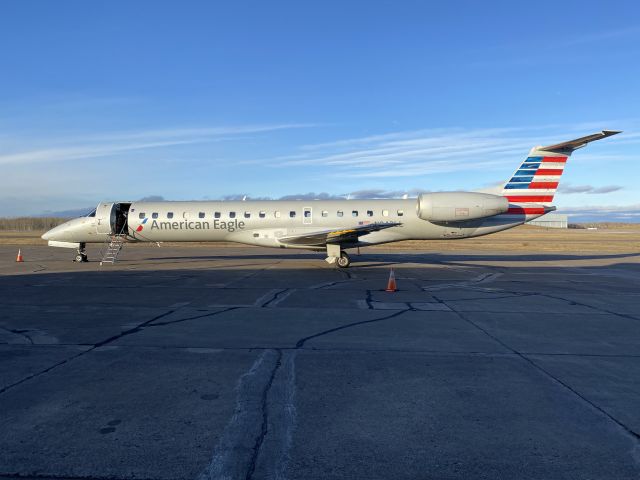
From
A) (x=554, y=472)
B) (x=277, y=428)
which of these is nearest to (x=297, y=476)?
(x=277, y=428)

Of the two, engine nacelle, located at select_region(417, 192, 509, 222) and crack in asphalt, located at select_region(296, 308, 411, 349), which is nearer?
crack in asphalt, located at select_region(296, 308, 411, 349)

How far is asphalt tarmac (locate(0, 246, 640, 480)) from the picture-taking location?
3514 mm

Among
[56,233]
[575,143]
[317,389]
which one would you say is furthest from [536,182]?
[56,233]

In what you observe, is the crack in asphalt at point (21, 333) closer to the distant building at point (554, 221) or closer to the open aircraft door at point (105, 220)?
the open aircraft door at point (105, 220)

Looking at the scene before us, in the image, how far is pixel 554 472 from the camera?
3.38 m

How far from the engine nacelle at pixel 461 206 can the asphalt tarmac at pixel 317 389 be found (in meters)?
8.68

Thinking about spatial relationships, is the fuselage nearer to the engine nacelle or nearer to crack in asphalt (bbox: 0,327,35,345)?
the engine nacelle

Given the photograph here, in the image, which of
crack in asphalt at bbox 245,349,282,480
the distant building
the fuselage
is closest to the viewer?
crack in asphalt at bbox 245,349,282,480

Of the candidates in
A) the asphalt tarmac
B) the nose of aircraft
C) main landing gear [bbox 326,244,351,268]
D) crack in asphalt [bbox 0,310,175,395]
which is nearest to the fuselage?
the nose of aircraft

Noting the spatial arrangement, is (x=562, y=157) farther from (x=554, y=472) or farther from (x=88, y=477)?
(x=88, y=477)

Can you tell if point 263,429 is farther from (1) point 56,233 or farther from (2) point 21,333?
(1) point 56,233

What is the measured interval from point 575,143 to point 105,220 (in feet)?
68.2

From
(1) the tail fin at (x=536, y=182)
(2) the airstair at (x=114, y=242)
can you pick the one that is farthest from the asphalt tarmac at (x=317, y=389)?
(2) the airstair at (x=114, y=242)

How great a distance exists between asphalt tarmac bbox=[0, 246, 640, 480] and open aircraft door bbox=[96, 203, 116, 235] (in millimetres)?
10359
